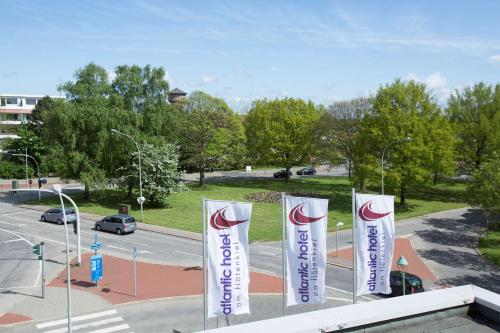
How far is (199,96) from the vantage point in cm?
6366

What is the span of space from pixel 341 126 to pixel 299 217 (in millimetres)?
47248

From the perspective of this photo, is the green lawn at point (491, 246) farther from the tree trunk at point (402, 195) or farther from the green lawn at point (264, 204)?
the tree trunk at point (402, 195)

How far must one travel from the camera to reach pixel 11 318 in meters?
21.8

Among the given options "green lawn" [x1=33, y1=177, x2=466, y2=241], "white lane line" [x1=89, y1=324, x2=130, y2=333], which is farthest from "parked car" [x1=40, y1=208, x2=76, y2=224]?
"white lane line" [x1=89, y1=324, x2=130, y2=333]

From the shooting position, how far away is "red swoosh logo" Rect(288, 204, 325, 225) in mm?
15633

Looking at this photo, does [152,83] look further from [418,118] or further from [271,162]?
[418,118]

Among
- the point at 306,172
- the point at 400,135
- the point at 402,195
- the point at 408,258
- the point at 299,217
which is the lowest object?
the point at 408,258

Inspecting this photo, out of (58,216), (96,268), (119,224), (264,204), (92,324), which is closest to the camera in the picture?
(92,324)

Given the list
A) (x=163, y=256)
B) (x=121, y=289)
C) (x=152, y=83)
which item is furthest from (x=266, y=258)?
(x=152, y=83)

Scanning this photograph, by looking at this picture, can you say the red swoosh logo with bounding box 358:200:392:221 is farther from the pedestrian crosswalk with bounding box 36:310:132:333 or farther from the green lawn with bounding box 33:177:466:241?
the green lawn with bounding box 33:177:466:241

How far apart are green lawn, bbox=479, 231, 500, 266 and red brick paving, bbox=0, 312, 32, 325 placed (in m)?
29.0

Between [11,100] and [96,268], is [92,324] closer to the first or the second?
[96,268]

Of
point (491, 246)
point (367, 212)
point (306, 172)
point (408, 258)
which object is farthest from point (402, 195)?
point (367, 212)

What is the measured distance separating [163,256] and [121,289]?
6923 millimetres
